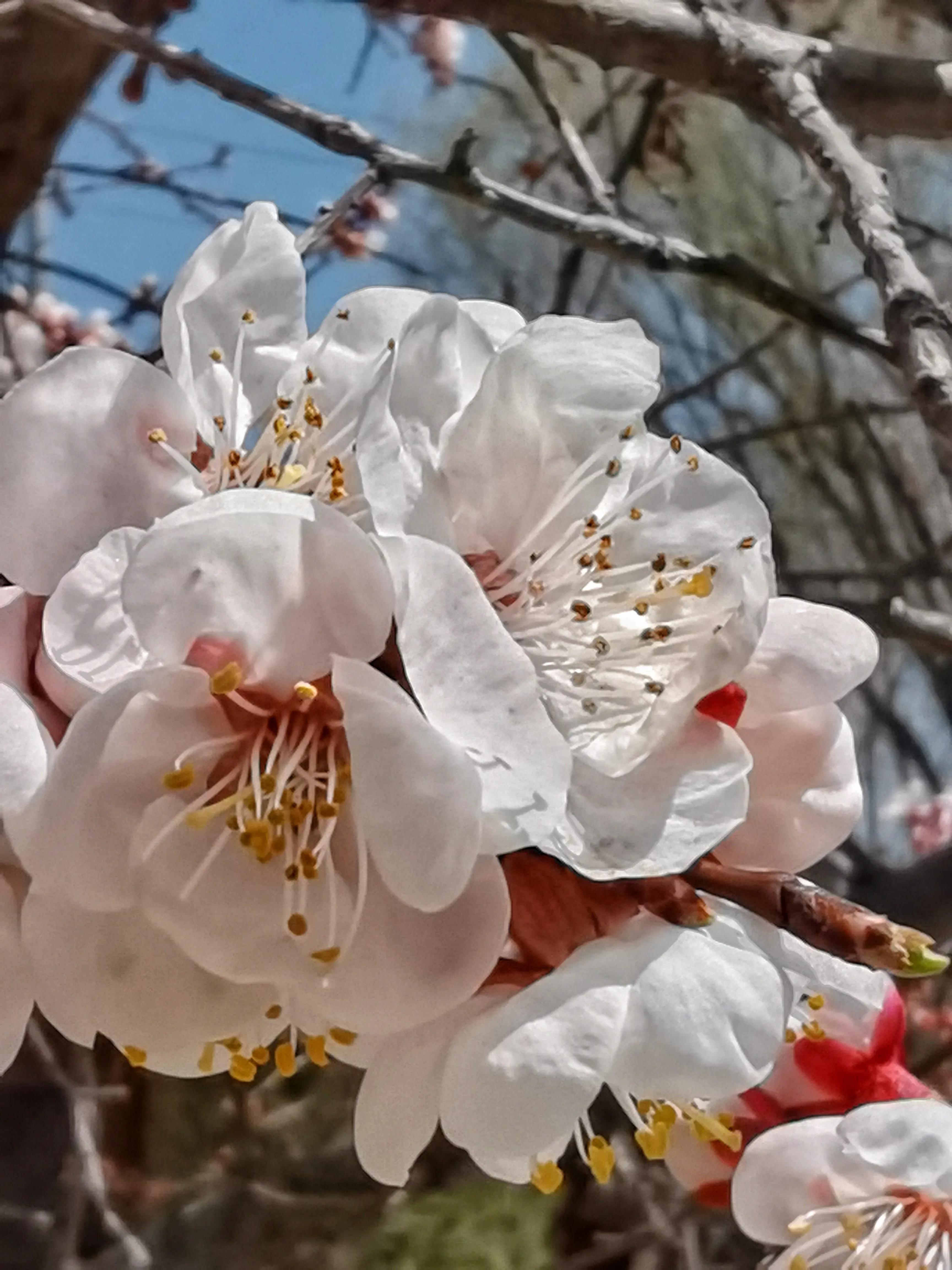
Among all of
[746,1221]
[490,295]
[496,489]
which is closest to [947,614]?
[490,295]

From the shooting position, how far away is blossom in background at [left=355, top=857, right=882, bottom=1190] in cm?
23

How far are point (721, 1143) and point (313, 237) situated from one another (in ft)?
1.52

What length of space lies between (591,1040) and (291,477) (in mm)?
159

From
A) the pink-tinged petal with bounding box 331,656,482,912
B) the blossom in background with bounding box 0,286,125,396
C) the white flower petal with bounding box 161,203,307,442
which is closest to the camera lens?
the pink-tinged petal with bounding box 331,656,482,912

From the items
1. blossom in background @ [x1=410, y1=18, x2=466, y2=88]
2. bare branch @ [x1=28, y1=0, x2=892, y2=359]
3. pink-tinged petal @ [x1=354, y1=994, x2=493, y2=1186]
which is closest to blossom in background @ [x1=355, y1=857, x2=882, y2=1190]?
pink-tinged petal @ [x1=354, y1=994, x2=493, y2=1186]

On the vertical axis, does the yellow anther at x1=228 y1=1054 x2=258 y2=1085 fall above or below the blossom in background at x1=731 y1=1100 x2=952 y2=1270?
above

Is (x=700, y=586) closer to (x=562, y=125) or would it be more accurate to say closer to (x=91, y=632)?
(x=91, y=632)

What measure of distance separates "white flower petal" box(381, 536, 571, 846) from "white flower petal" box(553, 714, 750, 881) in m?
0.02

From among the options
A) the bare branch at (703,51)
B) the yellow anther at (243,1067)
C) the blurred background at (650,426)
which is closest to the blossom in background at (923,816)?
the blurred background at (650,426)

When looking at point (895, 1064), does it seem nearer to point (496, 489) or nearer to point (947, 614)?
point (496, 489)

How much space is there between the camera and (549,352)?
264mm

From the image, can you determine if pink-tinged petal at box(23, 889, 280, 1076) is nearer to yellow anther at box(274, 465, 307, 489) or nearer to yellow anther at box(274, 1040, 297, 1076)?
yellow anther at box(274, 1040, 297, 1076)

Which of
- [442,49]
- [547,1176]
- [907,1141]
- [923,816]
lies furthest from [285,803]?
[442,49]

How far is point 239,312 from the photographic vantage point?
12.4 inches
